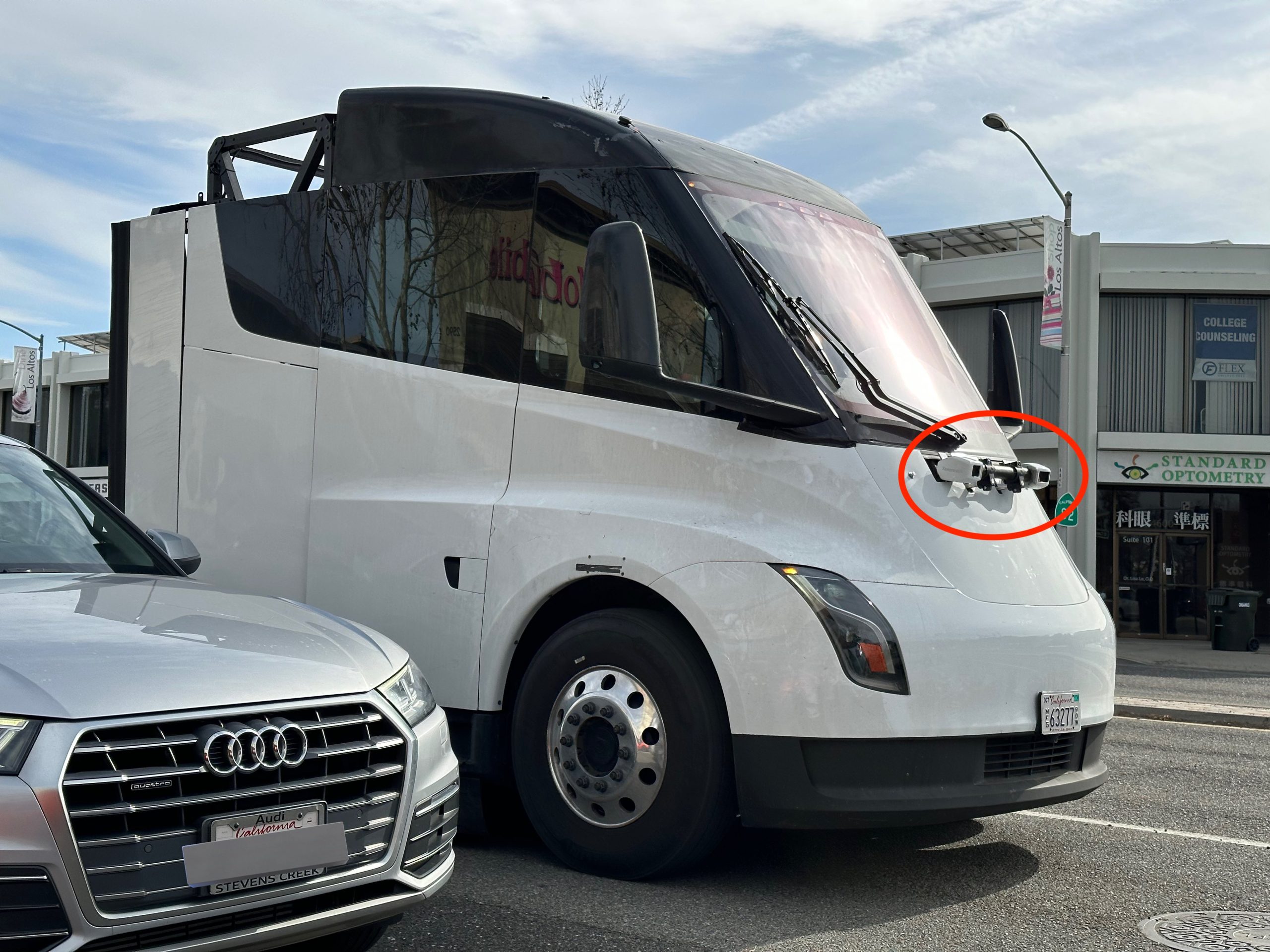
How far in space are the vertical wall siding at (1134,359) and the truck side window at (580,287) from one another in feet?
84.2

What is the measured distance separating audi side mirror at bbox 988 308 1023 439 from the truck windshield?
0.61 metres

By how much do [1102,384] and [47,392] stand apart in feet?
131

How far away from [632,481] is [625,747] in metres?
0.99

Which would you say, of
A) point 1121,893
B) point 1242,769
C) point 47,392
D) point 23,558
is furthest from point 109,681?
point 47,392

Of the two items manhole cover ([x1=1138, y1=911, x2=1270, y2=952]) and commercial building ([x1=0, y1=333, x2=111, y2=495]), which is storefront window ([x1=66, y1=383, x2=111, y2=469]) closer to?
commercial building ([x1=0, y1=333, x2=111, y2=495])

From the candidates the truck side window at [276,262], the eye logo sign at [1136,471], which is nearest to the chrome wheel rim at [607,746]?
the truck side window at [276,262]

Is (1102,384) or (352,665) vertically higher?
(1102,384)

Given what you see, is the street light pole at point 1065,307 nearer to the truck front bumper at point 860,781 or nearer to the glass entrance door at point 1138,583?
the glass entrance door at point 1138,583

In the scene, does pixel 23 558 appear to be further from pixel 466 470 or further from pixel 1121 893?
pixel 1121 893

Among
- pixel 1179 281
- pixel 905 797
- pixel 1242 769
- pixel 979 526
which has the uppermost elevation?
pixel 1179 281

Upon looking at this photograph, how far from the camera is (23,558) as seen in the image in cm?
419

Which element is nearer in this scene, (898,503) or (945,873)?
(898,503)

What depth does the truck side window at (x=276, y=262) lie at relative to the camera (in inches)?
241

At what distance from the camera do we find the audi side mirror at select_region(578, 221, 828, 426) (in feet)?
14.9
